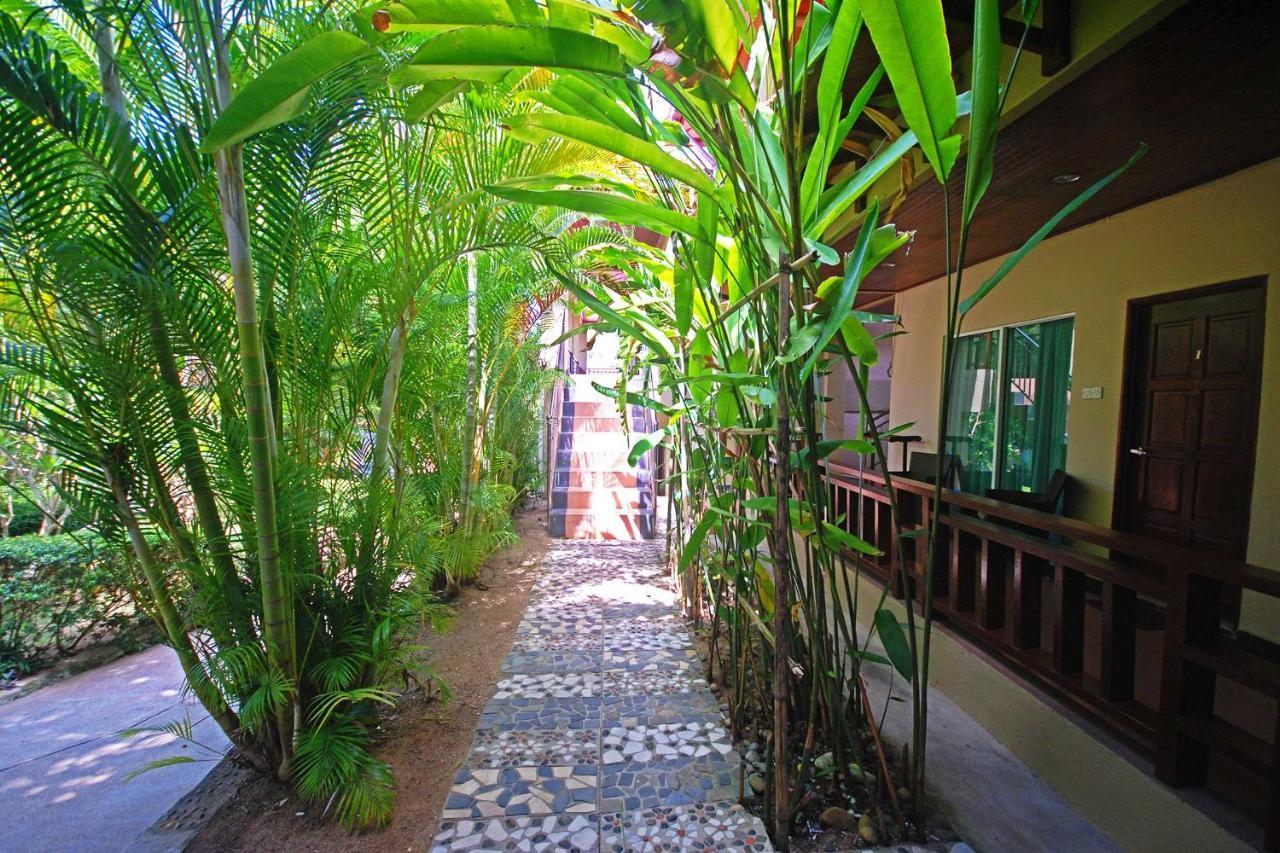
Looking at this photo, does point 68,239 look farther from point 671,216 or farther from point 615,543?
point 615,543

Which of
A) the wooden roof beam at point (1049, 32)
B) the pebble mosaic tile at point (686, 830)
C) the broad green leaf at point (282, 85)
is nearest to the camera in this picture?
the broad green leaf at point (282, 85)

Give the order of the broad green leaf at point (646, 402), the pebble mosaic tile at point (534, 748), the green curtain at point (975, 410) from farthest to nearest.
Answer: the green curtain at point (975, 410) < the broad green leaf at point (646, 402) < the pebble mosaic tile at point (534, 748)

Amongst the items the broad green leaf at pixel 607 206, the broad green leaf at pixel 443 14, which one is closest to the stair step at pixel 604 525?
the broad green leaf at pixel 607 206

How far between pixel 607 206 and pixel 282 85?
0.65 meters

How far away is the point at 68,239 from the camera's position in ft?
5.16

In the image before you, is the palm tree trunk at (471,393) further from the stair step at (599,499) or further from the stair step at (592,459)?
the stair step at (592,459)

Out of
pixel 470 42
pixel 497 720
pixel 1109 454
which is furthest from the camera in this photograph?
pixel 1109 454

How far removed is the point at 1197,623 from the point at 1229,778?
56 cm

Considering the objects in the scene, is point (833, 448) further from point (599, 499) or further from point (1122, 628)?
point (599, 499)

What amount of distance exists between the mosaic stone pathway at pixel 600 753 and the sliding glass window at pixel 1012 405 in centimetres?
290

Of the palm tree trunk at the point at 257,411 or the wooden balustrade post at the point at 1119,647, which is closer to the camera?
the palm tree trunk at the point at 257,411

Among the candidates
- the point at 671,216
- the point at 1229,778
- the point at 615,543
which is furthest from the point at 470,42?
the point at 615,543

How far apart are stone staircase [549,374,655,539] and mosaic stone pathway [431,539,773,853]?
214 cm

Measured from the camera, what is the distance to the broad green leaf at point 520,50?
99 cm
